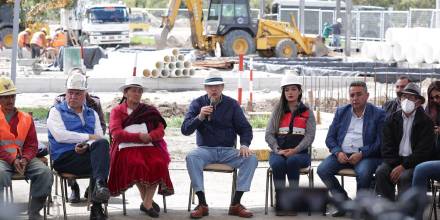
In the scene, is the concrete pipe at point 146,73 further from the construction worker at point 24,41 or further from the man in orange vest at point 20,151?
the man in orange vest at point 20,151

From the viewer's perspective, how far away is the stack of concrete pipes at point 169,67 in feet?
84.5

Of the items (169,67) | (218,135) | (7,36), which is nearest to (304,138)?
(218,135)

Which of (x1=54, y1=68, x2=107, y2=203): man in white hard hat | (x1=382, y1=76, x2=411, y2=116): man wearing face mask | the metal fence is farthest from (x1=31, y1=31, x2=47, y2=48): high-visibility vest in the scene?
(x1=382, y1=76, x2=411, y2=116): man wearing face mask

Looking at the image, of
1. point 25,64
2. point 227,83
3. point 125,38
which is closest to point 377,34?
point 125,38

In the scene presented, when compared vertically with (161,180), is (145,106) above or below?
above

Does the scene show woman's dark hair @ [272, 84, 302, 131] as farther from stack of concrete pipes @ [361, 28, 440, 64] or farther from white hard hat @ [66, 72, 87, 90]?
stack of concrete pipes @ [361, 28, 440, 64]

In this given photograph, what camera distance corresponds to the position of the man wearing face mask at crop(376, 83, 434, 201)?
8828 mm

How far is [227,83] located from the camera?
85.6ft

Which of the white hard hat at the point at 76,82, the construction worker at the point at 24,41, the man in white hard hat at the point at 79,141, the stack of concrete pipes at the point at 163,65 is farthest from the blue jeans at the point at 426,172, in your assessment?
the construction worker at the point at 24,41

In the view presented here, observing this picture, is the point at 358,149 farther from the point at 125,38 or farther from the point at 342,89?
the point at 125,38

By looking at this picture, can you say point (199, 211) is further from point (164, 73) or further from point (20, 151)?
point (164, 73)

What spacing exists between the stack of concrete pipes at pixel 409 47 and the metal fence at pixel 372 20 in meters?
4.37

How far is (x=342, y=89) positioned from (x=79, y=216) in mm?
16426

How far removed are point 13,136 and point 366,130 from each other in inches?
137
